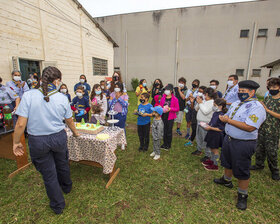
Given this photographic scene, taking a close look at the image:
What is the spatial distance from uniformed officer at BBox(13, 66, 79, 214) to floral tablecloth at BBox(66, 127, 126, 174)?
0.65 metres

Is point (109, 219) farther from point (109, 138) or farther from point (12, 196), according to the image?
point (12, 196)

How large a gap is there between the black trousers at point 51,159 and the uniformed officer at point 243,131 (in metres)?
2.76

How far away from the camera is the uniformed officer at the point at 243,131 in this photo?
237cm

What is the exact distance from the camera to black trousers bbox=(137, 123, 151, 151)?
14.9ft

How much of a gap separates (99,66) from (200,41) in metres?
12.0

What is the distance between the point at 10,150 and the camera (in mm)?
4012

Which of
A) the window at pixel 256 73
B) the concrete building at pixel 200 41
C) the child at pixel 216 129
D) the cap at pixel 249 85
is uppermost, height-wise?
the concrete building at pixel 200 41

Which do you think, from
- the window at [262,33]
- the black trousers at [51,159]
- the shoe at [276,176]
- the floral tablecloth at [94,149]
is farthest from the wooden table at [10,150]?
the window at [262,33]

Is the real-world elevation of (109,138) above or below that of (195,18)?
below

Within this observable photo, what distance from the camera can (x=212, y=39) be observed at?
16875 mm

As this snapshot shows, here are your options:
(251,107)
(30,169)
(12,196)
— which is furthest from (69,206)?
(251,107)

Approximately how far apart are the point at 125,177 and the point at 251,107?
2.87 m

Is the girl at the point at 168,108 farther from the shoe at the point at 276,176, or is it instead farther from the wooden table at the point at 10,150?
the wooden table at the point at 10,150

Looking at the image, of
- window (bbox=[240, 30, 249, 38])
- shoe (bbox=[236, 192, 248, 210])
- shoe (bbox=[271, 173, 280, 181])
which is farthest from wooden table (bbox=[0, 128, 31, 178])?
window (bbox=[240, 30, 249, 38])
